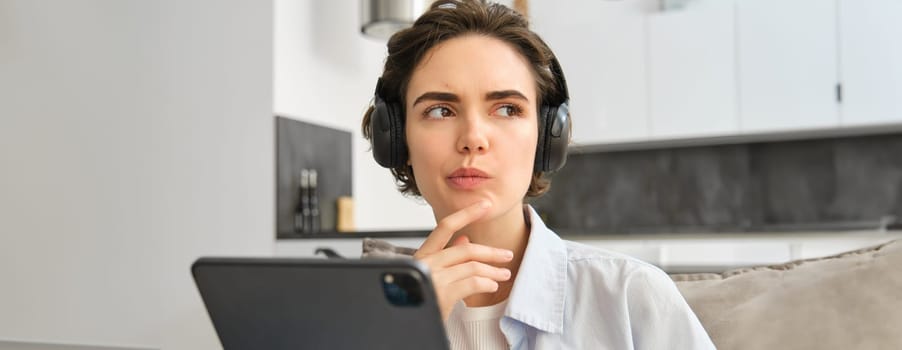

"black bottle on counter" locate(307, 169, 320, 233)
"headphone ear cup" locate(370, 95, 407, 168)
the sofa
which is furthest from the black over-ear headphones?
"black bottle on counter" locate(307, 169, 320, 233)

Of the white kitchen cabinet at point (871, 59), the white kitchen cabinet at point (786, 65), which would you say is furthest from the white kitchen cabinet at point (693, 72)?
the white kitchen cabinet at point (871, 59)

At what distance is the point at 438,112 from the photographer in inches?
43.0

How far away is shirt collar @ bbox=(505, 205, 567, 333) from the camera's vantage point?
102 cm

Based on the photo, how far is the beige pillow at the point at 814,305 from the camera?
933mm

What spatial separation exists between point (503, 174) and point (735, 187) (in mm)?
3484

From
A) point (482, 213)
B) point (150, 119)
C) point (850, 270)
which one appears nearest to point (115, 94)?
point (150, 119)

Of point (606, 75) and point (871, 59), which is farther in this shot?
point (606, 75)

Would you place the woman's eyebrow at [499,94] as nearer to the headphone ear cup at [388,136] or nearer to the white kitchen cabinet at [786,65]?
the headphone ear cup at [388,136]

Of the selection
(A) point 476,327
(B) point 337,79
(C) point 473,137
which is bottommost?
(A) point 476,327

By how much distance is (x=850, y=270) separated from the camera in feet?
3.23

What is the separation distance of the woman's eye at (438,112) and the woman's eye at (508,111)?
0.22 feet

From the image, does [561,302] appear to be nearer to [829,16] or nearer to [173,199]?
[173,199]

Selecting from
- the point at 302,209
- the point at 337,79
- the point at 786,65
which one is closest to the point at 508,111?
the point at 302,209

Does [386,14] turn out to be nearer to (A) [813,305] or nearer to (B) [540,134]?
(B) [540,134]
